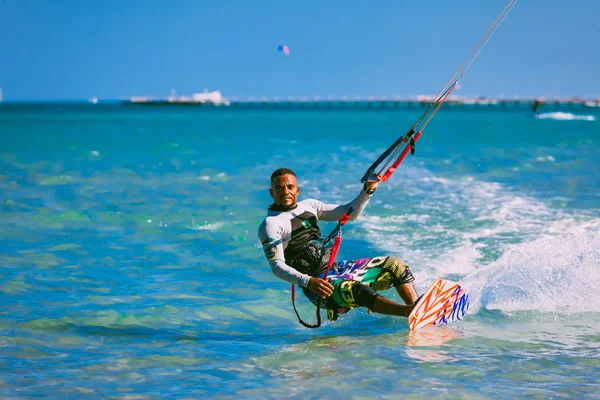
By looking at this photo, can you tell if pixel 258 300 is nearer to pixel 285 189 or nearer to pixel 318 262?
pixel 318 262

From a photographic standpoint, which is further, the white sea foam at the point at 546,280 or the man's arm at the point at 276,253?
the white sea foam at the point at 546,280

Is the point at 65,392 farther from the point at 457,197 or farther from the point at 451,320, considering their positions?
the point at 457,197

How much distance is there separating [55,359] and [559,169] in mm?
22602

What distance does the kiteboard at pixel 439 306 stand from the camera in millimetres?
6582

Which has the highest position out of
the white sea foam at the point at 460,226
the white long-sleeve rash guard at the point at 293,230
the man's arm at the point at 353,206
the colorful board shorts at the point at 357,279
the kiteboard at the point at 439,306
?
the white sea foam at the point at 460,226

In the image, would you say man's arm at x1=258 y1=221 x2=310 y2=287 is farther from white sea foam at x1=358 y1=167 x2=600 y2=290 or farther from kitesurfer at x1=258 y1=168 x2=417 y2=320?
white sea foam at x1=358 y1=167 x2=600 y2=290

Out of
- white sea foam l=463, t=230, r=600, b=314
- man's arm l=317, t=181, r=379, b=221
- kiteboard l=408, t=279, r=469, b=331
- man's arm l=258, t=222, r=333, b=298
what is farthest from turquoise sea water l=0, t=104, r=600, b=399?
man's arm l=317, t=181, r=379, b=221

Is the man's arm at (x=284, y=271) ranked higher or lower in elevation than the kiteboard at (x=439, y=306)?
higher

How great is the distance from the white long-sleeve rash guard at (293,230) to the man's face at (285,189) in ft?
0.33

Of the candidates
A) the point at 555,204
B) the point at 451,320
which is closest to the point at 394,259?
the point at 451,320

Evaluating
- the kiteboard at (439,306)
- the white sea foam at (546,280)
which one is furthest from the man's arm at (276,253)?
the white sea foam at (546,280)

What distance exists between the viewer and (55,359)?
6273mm

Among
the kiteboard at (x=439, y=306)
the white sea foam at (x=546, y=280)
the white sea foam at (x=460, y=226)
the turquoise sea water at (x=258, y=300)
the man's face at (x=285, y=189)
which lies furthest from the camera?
the white sea foam at (x=460, y=226)

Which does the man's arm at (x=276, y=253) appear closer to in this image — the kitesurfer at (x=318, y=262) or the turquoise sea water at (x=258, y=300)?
the kitesurfer at (x=318, y=262)
